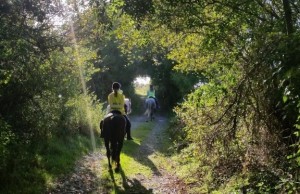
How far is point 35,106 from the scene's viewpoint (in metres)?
9.92

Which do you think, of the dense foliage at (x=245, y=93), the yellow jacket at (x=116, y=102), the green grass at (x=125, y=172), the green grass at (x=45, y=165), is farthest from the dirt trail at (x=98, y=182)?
the yellow jacket at (x=116, y=102)

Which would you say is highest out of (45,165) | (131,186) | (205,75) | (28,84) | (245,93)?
(28,84)

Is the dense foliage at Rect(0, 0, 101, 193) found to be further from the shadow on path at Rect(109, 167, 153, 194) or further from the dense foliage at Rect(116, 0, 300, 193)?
the dense foliage at Rect(116, 0, 300, 193)

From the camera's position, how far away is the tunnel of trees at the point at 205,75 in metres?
6.33

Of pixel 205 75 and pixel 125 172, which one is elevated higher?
pixel 205 75

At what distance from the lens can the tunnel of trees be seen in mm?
6332

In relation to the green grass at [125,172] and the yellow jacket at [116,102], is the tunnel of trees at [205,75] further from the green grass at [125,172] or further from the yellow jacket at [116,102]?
the yellow jacket at [116,102]

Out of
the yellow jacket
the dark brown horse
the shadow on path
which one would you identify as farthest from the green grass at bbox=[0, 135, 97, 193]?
the yellow jacket

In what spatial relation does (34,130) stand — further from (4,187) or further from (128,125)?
(128,125)

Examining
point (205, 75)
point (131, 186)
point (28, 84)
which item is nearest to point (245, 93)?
point (205, 75)

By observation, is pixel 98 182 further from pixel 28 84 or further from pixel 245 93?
pixel 245 93

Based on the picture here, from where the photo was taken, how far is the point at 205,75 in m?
8.47

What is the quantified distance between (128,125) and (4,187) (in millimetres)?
6777

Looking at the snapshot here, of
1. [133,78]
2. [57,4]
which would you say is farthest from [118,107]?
[133,78]
